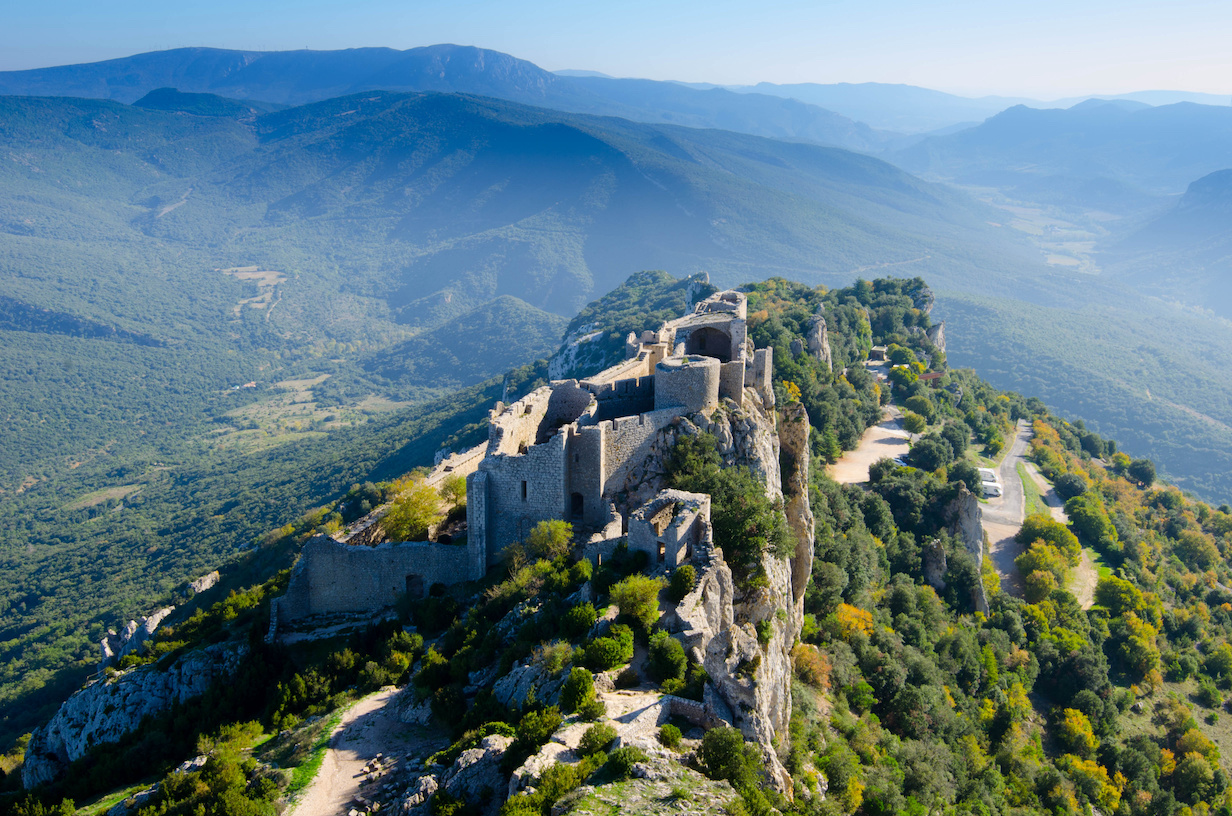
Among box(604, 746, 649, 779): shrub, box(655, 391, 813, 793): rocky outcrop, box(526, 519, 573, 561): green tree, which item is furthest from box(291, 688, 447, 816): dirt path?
box(655, 391, 813, 793): rocky outcrop

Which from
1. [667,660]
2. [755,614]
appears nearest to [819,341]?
[755,614]

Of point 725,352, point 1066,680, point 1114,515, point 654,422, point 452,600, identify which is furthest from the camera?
point 1114,515

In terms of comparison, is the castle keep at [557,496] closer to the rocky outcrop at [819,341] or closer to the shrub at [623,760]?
the shrub at [623,760]

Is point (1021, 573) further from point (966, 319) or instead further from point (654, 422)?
point (966, 319)

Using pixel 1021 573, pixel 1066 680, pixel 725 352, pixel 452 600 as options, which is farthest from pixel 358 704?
pixel 1021 573

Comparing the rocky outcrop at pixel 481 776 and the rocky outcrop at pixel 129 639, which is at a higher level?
the rocky outcrop at pixel 481 776

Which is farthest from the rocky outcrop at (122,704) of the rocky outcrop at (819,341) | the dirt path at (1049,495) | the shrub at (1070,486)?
the shrub at (1070,486)
